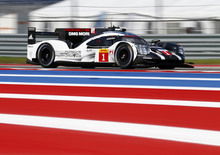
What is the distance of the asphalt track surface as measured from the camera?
3.24m

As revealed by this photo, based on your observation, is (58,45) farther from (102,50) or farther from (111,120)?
(111,120)

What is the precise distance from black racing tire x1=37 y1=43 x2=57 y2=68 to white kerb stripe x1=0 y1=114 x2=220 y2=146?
6954mm

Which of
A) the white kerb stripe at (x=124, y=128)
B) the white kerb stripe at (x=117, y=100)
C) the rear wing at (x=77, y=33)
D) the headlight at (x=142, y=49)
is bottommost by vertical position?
the white kerb stripe at (x=124, y=128)

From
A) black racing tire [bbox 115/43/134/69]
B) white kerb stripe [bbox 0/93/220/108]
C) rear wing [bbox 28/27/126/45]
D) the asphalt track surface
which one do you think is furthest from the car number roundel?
white kerb stripe [bbox 0/93/220/108]

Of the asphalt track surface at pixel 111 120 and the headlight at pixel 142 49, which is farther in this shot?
the headlight at pixel 142 49

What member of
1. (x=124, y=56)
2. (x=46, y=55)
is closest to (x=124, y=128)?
(x=124, y=56)

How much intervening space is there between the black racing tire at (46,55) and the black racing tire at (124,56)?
6.56ft

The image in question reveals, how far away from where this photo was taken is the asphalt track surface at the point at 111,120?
127 inches

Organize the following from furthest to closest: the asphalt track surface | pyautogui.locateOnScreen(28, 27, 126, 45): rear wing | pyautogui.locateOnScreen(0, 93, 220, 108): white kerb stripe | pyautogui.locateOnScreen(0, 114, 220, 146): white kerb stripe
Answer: pyautogui.locateOnScreen(28, 27, 126, 45): rear wing, pyautogui.locateOnScreen(0, 93, 220, 108): white kerb stripe, pyautogui.locateOnScreen(0, 114, 220, 146): white kerb stripe, the asphalt track surface

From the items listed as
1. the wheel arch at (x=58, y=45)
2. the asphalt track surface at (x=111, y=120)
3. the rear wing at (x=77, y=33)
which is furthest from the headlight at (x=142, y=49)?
the asphalt track surface at (x=111, y=120)

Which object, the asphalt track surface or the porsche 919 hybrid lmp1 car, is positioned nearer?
the asphalt track surface

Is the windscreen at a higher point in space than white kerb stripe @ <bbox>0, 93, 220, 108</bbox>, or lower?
higher

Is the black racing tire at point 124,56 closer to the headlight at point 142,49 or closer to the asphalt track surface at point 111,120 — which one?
the headlight at point 142,49

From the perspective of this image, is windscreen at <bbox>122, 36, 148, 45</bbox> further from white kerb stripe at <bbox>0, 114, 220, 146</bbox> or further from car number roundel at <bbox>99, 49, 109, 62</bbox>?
white kerb stripe at <bbox>0, 114, 220, 146</bbox>
